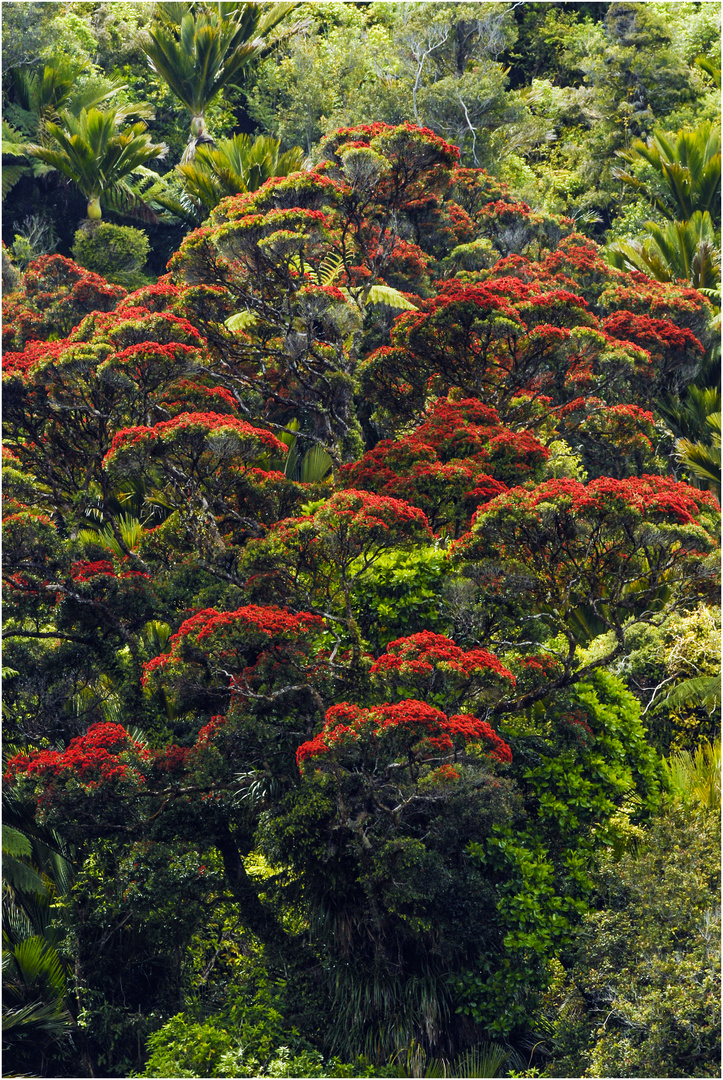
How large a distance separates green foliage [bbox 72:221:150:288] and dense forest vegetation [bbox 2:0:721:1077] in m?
4.41

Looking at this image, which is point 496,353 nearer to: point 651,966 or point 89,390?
point 89,390

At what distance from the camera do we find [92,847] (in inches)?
399

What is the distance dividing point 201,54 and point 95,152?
309cm

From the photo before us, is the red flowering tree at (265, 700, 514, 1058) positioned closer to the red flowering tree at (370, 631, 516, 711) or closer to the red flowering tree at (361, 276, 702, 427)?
the red flowering tree at (370, 631, 516, 711)

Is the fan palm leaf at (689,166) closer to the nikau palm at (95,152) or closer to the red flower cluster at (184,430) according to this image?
the nikau palm at (95,152)

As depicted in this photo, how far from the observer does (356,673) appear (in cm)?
1031

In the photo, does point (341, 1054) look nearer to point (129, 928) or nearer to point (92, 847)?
point (129, 928)

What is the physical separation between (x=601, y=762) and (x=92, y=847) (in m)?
5.13

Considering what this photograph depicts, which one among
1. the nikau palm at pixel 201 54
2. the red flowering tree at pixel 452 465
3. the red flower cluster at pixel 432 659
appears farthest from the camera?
the nikau palm at pixel 201 54

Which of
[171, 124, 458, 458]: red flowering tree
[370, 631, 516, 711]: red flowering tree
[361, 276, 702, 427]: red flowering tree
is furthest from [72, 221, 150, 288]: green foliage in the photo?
[370, 631, 516, 711]: red flowering tree

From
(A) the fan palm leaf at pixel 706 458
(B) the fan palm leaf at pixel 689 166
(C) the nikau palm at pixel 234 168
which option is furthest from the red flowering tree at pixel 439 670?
(B) the fan palm leaf at pixel 689 166

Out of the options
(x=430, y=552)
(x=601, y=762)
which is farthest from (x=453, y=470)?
(x=601, y=762)

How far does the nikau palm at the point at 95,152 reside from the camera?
19359mm

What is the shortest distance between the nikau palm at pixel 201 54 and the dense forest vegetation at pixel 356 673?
7013 mm
